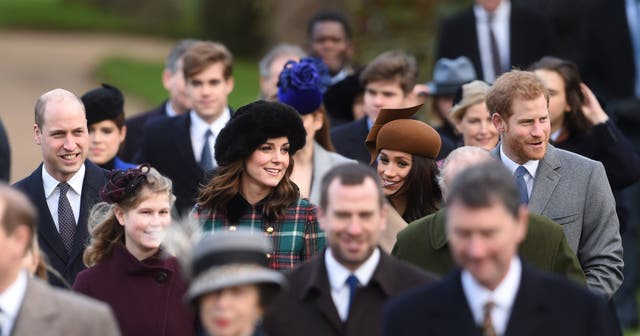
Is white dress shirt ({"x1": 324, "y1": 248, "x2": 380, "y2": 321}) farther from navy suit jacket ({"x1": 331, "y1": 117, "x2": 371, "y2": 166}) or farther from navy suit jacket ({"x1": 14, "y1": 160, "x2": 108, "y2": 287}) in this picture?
navy suit jacket ({"x1": 331, "y1": 117, "x2": 371, "y2": 166})

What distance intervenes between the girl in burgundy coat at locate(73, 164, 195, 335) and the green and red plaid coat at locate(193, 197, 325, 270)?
0.94ft

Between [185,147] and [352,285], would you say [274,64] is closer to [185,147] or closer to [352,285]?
[185,147]

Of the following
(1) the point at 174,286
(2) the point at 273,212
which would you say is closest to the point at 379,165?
(2) the point at 273,212

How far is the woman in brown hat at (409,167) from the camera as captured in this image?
9102mm

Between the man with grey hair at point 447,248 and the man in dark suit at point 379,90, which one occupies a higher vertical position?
the man in dark suit at point 379,90

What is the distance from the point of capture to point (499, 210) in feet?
20.0

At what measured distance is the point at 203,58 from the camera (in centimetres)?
1148

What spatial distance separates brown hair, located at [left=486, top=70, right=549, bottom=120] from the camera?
8742mm

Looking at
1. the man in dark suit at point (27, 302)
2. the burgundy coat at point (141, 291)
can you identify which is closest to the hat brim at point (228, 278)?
Result: the man in dark suit at point (27, 302)

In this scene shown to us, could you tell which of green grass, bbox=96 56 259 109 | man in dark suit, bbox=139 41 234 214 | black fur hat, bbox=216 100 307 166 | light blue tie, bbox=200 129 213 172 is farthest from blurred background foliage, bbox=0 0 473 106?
black fur hat, bbox=216 100 307 166

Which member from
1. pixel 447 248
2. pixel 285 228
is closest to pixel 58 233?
pixel 285 228

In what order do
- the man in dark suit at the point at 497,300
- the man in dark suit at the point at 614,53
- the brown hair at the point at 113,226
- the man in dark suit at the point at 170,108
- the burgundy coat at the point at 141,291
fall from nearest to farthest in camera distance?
the man in dark suit at the point at 497,300 → the burgundy coat at the point at 141,291 → the brown hair at the point at 113,226 → the man in dark suit at the point at 170,108 → the man in dark suit at the point at 614,53

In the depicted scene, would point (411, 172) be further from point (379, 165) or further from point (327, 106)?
point (327, 106)

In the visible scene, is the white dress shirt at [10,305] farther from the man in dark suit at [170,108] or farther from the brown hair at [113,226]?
the man in dark suit at [170,108]
